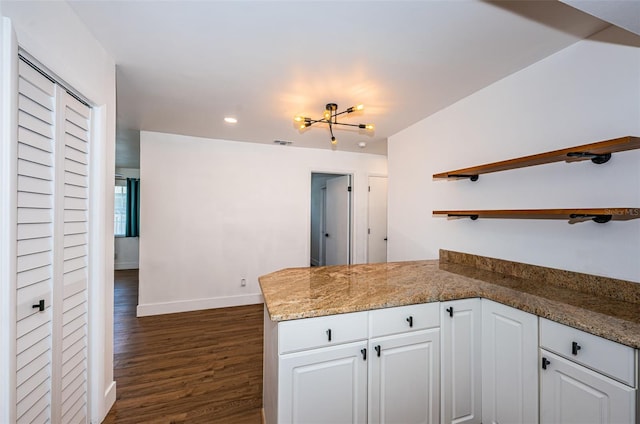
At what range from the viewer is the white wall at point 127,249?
6473mm

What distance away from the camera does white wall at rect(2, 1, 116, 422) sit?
130 cm

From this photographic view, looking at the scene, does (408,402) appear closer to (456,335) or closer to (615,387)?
(456,335)

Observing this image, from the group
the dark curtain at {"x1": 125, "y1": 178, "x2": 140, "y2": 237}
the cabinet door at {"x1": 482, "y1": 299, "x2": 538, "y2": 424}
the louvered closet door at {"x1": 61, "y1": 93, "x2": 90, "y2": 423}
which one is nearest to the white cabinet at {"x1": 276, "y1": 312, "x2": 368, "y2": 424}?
the cabinet door at {"x1": 482, "y1": 299, "x2": 538, "y2": 424}

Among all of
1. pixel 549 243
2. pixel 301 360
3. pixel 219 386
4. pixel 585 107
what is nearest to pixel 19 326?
pixel 301 360

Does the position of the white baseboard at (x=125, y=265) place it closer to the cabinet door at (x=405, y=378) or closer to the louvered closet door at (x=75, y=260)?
the louvered closet door at (x=75, y=260)

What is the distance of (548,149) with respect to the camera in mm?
1807

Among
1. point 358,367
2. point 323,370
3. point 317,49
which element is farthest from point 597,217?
point 317,49

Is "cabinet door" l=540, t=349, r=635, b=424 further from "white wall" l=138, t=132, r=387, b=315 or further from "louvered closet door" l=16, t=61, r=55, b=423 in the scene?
"white wall" l=138, t=132, r=387, b=315

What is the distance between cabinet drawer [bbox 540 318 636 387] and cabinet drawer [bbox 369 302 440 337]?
1.65 feet

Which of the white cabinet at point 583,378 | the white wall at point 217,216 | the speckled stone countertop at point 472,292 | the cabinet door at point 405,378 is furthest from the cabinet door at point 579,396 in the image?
the white wall at point 217,216

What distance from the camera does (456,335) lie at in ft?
5.21

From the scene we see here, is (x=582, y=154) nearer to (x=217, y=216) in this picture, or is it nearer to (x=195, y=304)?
(x=217, y=216)

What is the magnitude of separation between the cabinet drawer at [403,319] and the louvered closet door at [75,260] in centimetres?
165

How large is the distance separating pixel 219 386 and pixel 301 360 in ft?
4.39
